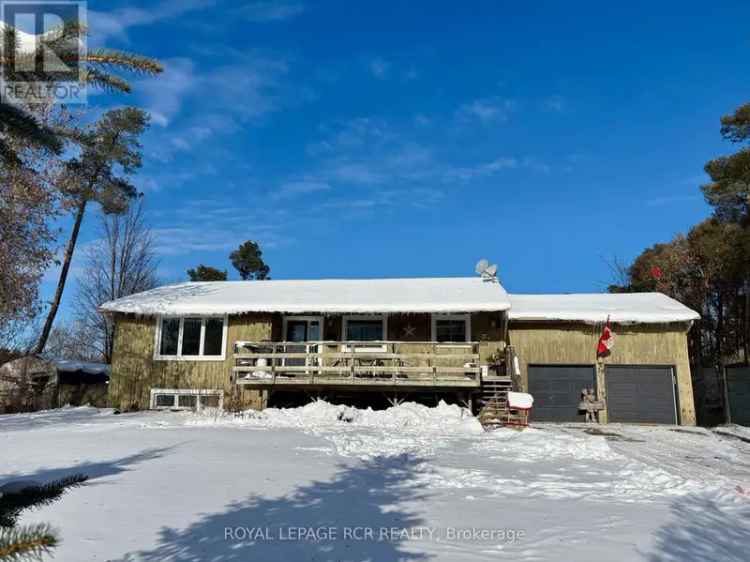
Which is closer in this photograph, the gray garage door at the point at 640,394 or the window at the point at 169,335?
the gray garage door at the point at 640,394

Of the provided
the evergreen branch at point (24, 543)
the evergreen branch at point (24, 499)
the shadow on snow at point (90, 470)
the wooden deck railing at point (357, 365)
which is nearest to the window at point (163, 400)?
the wooden deck railing at point (357, 365)

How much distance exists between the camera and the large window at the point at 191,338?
1869 centimetres

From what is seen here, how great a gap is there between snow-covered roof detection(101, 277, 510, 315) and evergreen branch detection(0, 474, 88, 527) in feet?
50.5

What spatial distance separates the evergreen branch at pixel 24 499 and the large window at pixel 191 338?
17029 millimetres

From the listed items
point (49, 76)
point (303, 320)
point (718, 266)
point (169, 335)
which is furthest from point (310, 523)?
point (718, 266)

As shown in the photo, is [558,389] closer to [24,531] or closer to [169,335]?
[169,335]

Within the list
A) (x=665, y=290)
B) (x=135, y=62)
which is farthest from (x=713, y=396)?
(x=135, y=62)

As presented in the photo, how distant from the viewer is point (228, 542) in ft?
18.3

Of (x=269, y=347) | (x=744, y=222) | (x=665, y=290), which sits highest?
(x=744, y=222)

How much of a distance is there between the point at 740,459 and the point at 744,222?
52.6 ft

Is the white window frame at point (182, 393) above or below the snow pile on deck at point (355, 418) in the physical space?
above

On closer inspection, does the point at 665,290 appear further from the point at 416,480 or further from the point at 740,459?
the point at 416,480

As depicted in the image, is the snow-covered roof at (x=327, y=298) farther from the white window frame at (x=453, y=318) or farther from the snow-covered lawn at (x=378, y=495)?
the snow-covered lawn at (x=378, y=495)

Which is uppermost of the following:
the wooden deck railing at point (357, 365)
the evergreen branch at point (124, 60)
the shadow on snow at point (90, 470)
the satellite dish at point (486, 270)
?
the satellite dish at point (486, 270)
